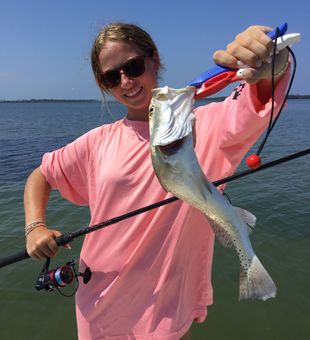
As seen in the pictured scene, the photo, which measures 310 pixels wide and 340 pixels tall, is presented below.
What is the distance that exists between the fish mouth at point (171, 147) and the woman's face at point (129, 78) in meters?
1.03

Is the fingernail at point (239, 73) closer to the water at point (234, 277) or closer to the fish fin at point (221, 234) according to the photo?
the fish fin at point (221, 234)

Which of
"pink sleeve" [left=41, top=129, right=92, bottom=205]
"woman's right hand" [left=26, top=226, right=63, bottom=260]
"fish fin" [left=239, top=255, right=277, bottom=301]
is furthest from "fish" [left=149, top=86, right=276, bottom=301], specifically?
"woman's right hand" [left=26, top=226, right=63, bottom=260]

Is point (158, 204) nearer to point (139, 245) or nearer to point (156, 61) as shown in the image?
point (139, 245)

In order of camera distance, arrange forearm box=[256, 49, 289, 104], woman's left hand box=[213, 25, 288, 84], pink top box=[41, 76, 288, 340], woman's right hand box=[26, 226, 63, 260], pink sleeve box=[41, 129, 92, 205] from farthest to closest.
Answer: pink sleeve box=[41, 129, 92, 205]
woman's right hand box=[26, 226, 63, 260]
pink top box=[41, 76, 288, 340]
forearm box=[256, 49, 289, 104]
woman's left hand box=[213, 25, 288, 84]

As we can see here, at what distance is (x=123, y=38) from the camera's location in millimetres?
2680

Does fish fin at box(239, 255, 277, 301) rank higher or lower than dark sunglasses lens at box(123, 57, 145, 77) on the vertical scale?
lower

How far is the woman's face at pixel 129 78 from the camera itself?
8.70 feet

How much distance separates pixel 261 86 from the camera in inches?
80.0

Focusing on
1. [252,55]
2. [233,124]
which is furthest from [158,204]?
[252,55]

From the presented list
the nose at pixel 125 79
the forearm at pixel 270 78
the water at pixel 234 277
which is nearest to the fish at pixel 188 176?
the forearm at pixel 270 78

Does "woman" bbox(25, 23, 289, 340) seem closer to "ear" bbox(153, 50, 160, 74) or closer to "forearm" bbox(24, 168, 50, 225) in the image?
"ear" bbox(153, 50, 160, 74)

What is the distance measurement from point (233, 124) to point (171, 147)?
0.55 m

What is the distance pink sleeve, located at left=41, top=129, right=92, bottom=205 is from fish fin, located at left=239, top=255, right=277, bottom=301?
1561 millimetres

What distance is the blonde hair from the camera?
269 cm
